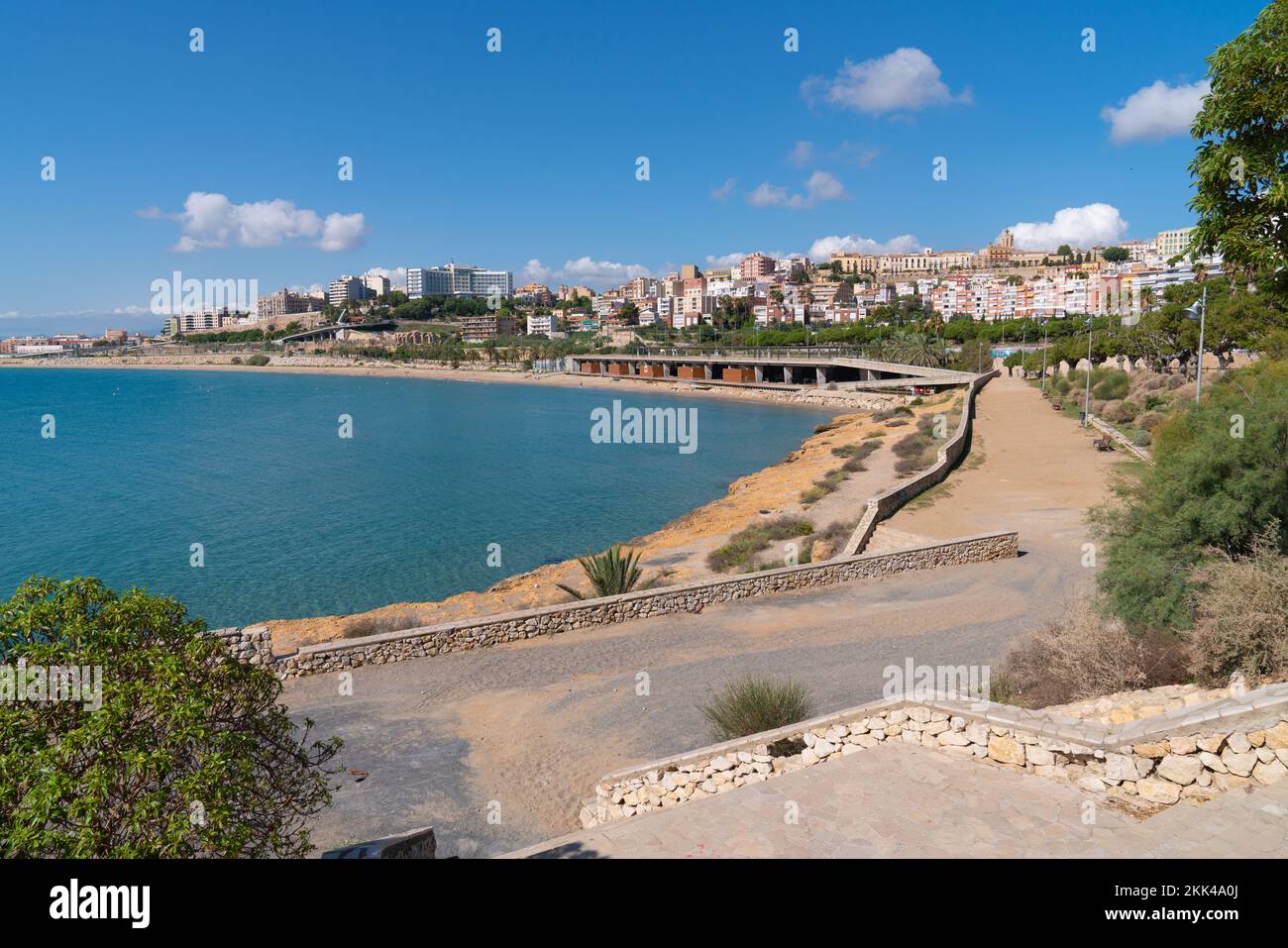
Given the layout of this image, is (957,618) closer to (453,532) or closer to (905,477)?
(905,477)

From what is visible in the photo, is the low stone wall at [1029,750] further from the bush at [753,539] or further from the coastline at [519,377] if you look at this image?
the coastline at [519,377]

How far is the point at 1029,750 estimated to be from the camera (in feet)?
23.4

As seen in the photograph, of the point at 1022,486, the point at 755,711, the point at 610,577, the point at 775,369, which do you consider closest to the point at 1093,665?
the point at 755,711

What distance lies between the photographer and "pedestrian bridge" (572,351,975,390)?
71562 mm

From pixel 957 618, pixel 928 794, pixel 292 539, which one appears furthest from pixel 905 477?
pixel 928 794

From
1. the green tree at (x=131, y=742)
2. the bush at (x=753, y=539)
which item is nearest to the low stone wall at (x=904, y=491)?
the bush at (x=753, y=539)

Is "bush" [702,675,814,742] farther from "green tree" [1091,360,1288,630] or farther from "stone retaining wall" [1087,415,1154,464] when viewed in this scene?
"stone retaining wall" [1087,415,1154,464]

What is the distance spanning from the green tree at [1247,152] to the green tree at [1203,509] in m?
3.11

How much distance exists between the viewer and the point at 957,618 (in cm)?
1438

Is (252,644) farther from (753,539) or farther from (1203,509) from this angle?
(753,539)

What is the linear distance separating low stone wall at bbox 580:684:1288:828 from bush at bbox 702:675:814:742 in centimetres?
92

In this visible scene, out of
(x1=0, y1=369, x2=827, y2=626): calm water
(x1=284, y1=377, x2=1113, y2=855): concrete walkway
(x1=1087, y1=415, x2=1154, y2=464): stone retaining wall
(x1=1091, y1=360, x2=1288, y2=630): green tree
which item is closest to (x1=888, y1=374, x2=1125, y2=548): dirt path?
(x1=1087, y1=415, x2=1154, y2=464): stone retaining wall

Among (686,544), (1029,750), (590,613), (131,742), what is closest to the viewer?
(131,742)

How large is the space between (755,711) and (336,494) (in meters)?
33.1
